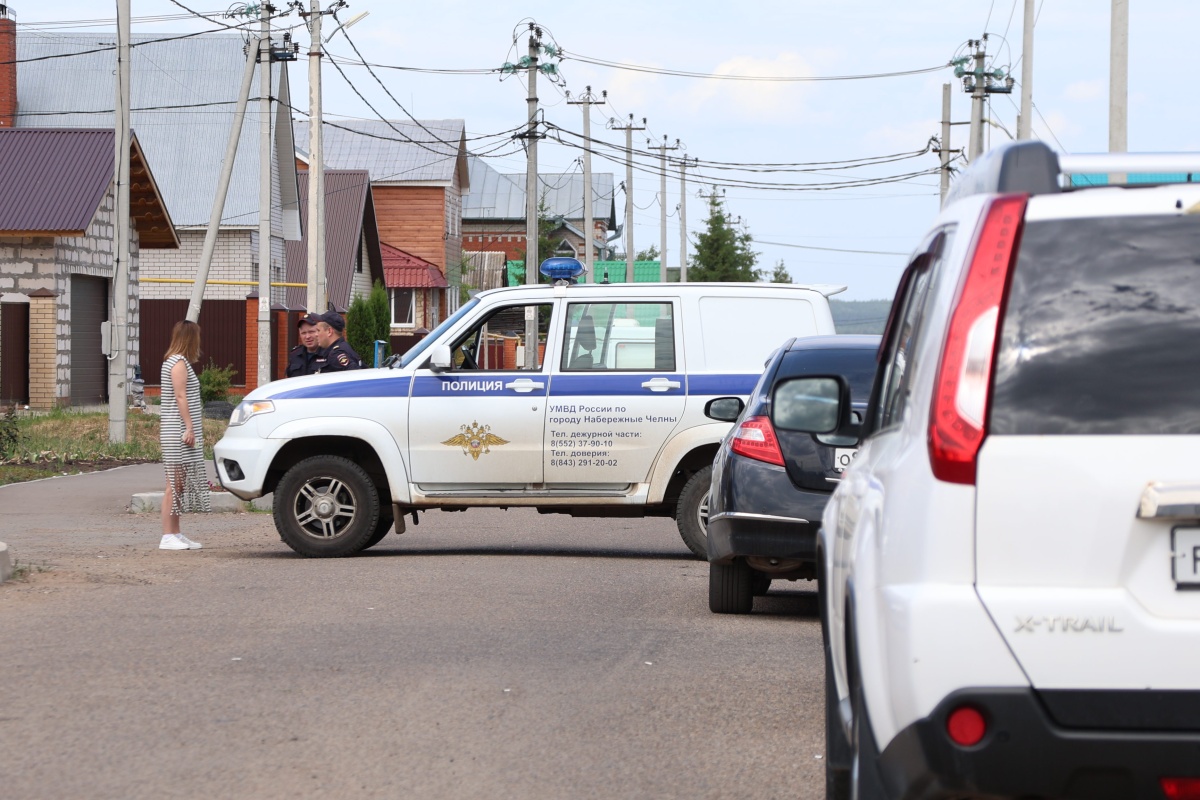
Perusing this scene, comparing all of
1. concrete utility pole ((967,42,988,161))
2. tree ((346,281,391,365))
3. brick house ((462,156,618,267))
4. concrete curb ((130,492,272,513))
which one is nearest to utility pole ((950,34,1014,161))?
concrete utility pole ((967,42,988,161))

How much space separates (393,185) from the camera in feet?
227

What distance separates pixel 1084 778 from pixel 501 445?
9614 mm

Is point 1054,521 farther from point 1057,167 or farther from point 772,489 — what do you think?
point 772,489

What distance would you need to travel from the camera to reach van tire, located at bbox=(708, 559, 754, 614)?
9859 mm

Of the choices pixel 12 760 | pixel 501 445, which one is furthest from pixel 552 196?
pixel 12 760

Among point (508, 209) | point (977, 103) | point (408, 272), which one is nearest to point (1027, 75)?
point (977, 103)

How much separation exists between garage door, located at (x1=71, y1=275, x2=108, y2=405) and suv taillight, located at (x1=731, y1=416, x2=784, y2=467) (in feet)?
90.3

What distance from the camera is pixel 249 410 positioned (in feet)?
42.3

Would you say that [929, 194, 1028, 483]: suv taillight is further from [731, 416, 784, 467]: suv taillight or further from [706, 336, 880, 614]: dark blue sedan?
[731, 416, 784, 467]: suv taillight

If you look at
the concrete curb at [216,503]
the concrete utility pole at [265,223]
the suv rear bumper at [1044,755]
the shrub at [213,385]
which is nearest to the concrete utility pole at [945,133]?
the shrub at [213,385]

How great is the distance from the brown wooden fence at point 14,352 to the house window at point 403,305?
3474 cm

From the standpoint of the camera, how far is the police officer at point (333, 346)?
14.2m

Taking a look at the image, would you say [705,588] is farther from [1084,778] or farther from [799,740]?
[1084,778]

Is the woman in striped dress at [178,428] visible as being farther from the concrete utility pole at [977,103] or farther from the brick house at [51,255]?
the concrete utility pole at [977,103]
